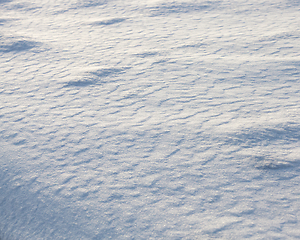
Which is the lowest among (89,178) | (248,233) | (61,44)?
(248,233)

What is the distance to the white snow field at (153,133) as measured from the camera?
213cm

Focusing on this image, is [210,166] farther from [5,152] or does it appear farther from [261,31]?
[261,31]

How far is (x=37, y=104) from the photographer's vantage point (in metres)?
3.60

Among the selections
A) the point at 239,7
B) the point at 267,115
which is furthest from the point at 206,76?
the point at 239,7

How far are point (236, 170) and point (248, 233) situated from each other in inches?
24.4

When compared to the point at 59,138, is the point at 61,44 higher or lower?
higher

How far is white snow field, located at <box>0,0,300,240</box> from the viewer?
2.13m

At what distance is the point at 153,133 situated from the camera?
297 cm

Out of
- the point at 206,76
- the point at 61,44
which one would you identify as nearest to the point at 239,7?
the point at 206,76

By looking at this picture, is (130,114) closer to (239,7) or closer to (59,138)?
(59,138)

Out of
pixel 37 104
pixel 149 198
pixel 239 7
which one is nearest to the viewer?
pixel 149 198

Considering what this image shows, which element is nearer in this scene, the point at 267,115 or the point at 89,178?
the point at 89,178

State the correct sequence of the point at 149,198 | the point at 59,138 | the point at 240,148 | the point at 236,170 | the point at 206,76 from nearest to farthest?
the point at 149,198 < the point at 236,170 < the point at 240,148 < the point at 59,138 < the point at 206,76

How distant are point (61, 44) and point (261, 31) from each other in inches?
141
